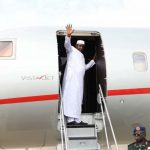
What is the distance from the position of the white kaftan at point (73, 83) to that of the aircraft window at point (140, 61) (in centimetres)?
144

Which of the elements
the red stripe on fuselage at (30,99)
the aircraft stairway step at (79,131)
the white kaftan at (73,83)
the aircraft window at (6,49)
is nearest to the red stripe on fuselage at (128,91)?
the white kaftan at (73,83)

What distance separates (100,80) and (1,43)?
301 centimetres

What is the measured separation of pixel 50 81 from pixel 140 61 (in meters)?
2.68

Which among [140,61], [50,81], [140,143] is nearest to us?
[140,143]

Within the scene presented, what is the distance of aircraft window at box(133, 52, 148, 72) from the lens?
11539 millimetres

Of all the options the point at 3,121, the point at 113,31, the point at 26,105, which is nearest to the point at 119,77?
the point at 113,31

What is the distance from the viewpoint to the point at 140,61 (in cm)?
1166

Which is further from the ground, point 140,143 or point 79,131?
point 79,131

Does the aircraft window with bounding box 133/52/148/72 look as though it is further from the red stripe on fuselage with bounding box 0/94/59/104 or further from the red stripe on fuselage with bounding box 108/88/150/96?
the red stripe on fuselage with bounding box 0/94/59/104

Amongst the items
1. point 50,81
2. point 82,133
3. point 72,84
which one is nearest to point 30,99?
point 50,81

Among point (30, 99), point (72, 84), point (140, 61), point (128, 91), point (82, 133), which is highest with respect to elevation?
point (140, 61)

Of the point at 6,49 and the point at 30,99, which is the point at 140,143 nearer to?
the point at 30,99

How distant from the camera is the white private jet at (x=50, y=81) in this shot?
10.8 metres

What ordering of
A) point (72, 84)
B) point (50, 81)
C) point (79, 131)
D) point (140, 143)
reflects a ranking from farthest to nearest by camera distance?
point (72, 84), point (79, 131), point (50, 81), point (140, 143)
